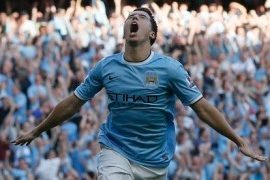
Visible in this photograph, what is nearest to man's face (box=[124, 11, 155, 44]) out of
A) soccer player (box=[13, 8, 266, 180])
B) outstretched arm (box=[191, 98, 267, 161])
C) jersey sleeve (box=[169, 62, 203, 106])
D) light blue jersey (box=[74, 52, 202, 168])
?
soccer player (box=[13, 8, 266, 180])

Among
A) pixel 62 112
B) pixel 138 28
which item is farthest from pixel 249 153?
pixel 62 112

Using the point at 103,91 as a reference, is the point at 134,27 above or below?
above

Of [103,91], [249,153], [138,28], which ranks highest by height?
[138,28]

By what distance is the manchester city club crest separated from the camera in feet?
28.2

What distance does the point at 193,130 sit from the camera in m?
20.5

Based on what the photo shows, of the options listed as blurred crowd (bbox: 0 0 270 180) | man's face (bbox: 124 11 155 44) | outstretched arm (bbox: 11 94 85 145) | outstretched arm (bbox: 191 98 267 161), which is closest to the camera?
man's face (bbox: 124 11 155 44)

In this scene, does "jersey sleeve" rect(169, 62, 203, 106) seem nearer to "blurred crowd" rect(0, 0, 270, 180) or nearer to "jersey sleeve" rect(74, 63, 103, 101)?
"jersey sleeve" rect(74, 63, 103, 101)

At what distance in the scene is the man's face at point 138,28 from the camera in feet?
28.1

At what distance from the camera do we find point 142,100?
8.62 meters

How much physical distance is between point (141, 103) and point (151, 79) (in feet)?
0.68

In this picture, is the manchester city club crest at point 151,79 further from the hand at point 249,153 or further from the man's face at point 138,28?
the hand at point 249,153

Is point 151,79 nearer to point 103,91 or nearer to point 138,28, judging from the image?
point 138,28

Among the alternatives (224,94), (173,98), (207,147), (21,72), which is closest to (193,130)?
(207,147)

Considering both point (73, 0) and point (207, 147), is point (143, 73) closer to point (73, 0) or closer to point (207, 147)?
point (207, 147)
